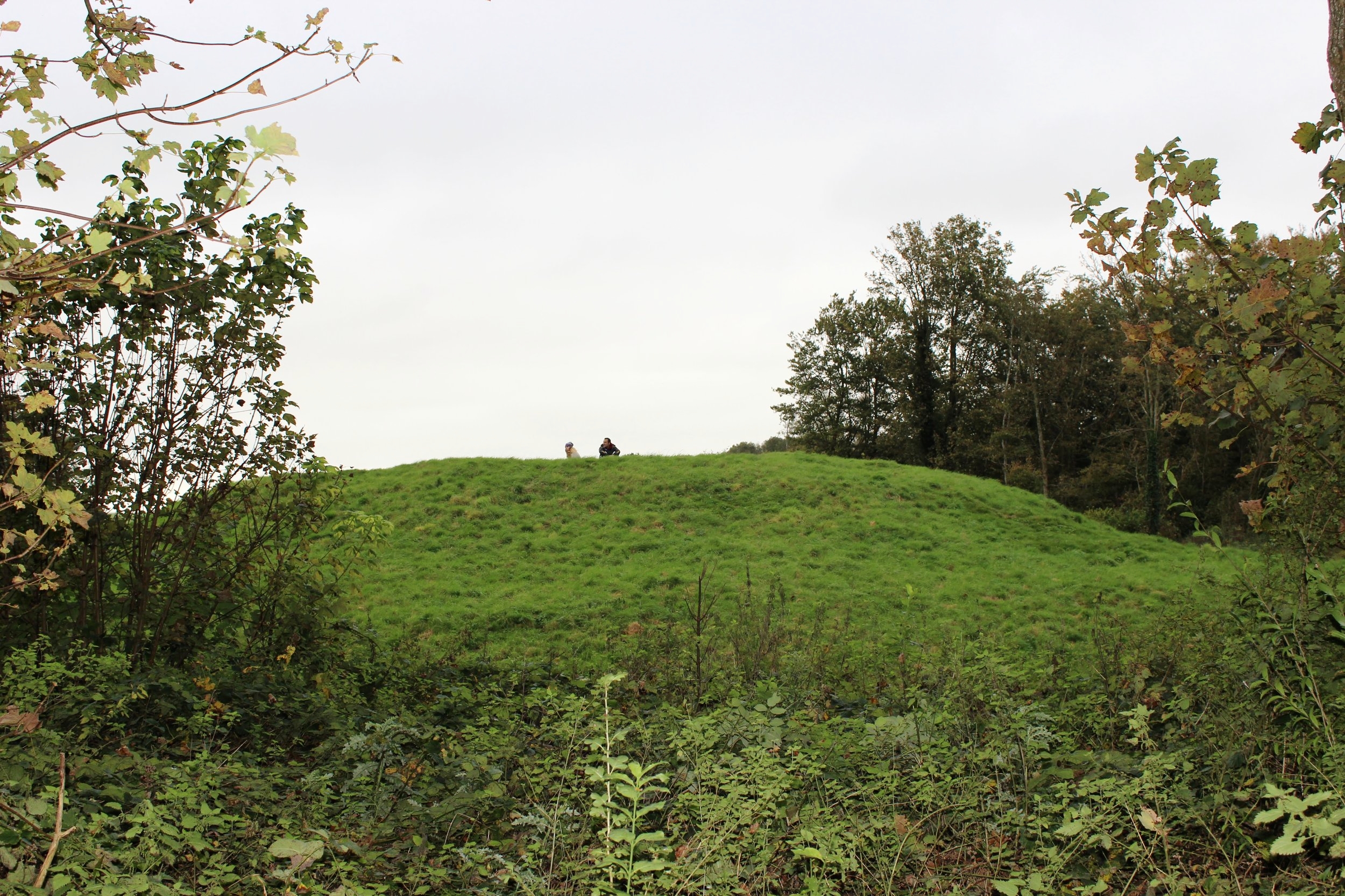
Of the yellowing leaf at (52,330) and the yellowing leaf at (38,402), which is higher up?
the yellowing leaf at (52,330)

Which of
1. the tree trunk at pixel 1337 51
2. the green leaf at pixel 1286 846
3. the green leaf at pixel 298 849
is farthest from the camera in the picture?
the tree trunk at pixel 1337 51

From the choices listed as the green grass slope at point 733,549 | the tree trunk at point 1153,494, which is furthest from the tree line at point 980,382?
the green grass slope at point 733,549

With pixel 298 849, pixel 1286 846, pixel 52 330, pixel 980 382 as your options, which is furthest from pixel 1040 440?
pixel 52 330

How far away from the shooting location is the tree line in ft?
116

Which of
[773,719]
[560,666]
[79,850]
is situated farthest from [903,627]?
[79,850]

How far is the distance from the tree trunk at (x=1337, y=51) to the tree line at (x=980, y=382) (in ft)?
101

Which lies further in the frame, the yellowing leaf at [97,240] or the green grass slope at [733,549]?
the green grass slope at [733,549]

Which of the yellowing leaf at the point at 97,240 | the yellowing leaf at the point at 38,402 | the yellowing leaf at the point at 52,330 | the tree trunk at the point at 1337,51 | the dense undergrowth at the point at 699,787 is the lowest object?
the dense undergrowth at the point at 699,787

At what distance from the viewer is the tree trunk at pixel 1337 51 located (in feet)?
12.9

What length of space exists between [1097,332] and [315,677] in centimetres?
3664

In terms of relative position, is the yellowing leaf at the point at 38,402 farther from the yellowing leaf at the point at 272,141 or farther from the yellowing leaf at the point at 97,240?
the yellowing leaf at the point at 272,141

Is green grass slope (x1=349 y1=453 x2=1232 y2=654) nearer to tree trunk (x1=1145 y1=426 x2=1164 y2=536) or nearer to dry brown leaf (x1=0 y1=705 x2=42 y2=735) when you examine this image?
tree trunk (x1=1145 y1=426 x2=1164 y2=536)

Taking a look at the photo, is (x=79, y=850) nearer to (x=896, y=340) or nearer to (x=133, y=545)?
(x=133, y=545)

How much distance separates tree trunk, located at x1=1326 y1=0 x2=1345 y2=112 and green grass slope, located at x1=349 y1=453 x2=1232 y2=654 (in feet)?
22.0
